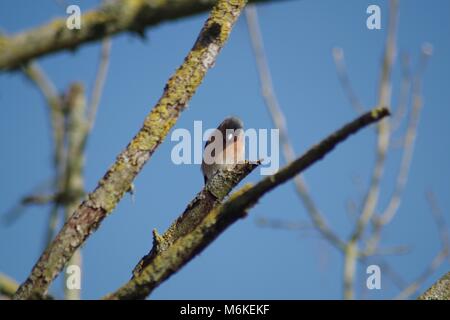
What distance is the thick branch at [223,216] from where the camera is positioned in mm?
1624

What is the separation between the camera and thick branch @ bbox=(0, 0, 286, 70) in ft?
10.7

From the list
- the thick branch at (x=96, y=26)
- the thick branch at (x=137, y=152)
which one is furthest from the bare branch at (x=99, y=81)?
the thick branch at (x=137, y=152)

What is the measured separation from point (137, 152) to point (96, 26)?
6.05 ft

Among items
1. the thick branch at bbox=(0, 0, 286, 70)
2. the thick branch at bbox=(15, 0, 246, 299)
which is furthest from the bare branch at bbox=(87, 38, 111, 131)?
the thick branch at bbox=(15, 0, 246, 299)

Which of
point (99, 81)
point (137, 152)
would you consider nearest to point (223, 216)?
point (137, 152)

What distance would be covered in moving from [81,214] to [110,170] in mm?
191

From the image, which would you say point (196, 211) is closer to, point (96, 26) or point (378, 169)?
point (96, 26)

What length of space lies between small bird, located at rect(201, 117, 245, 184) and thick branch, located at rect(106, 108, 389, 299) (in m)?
4.23

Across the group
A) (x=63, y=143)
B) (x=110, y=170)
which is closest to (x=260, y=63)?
(x=63, y=143)

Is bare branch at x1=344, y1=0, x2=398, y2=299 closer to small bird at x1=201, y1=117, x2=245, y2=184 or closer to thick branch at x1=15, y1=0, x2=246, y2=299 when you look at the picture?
small bird at x1=201, y1=117, x2=245, y2=184

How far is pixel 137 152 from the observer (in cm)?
214
